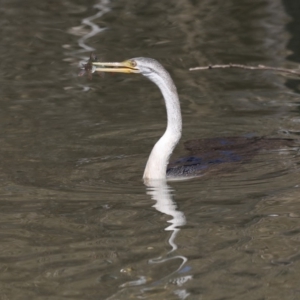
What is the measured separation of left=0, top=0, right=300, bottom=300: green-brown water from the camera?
6047 millimetres

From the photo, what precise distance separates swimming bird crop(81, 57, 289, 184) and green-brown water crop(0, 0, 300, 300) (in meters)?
0.21

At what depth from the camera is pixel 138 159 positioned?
9234 mm

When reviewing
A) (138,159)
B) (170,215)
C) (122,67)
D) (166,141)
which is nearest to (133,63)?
(122,67)

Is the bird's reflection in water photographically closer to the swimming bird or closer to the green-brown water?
the green-brown water

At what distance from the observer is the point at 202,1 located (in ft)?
55.0

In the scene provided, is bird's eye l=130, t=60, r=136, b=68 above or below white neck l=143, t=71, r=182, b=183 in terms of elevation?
above

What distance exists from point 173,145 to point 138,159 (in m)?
0.97

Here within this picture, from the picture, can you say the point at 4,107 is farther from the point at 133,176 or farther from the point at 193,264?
the point at 193,264

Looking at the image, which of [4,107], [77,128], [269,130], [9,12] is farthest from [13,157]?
[9,12]

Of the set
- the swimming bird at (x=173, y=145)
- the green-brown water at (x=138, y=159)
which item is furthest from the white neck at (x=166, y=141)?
the green-brown water at (x=138, y=159)

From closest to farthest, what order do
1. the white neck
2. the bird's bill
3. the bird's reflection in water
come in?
1. the bird's reflection in water
2. the bird's bill
3. the white neck

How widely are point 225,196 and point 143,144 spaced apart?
2.24m

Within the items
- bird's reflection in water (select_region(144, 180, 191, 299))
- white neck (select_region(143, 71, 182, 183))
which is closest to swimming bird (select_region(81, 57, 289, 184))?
white neck (select_region(143, 71, 182, 183))

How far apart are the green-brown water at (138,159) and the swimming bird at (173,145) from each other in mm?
206
